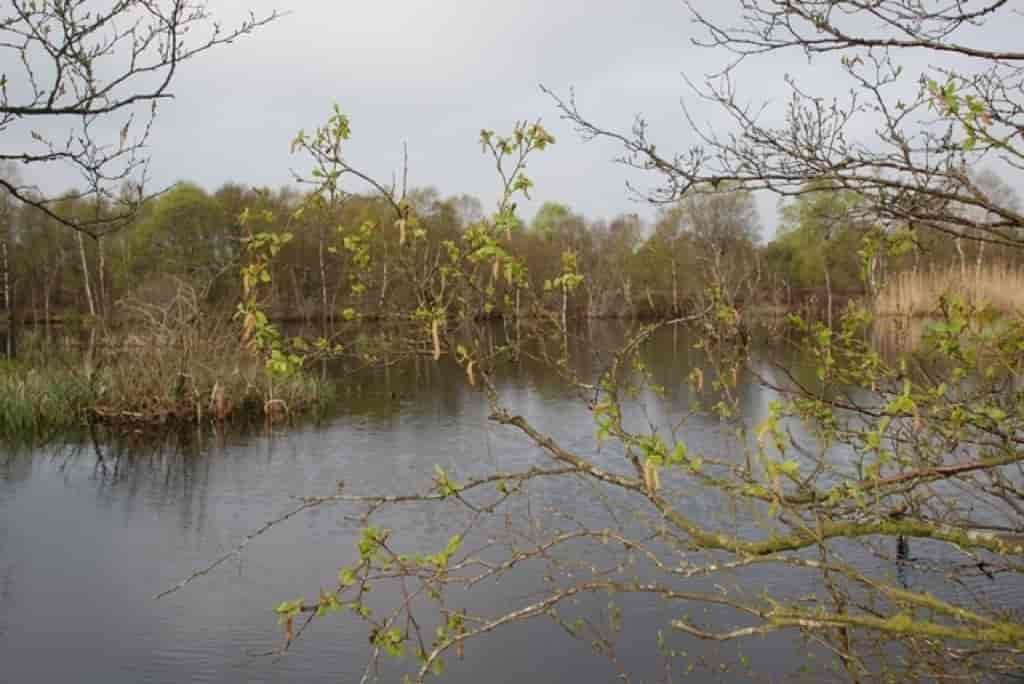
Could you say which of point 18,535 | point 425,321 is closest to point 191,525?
point 18,535

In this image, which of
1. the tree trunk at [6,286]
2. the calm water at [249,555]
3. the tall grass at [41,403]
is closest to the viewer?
the calm water at [249,555]

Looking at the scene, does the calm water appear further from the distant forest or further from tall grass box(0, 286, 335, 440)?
tall grass box(0, 286, 335, 440)

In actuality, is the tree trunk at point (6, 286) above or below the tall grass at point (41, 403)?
above

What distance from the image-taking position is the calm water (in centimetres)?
582

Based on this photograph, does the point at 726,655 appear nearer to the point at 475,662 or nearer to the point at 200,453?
the point at 475,662

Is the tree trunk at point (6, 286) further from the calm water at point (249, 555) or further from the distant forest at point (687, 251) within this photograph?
the calm water at point (249, 555)

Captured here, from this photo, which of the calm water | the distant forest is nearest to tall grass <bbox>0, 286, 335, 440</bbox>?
the distant forest

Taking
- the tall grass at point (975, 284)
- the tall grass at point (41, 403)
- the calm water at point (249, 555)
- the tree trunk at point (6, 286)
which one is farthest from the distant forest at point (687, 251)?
the tree trunk at point (6, 286)

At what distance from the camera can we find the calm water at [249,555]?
5.82 meters

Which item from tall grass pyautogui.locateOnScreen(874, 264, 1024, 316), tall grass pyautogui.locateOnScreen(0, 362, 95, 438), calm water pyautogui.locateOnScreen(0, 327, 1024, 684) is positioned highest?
tall grass pyautogui.locateOnScreen(874, 264, 1024, 316)

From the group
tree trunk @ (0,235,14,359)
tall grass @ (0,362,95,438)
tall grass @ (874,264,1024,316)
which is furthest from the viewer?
tree trunk @ (0,235,14,359)

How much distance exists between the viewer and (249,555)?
7.84 meters

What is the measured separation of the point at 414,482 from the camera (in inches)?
405

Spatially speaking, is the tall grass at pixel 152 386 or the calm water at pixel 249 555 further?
the tall grass at pixel 152 386
